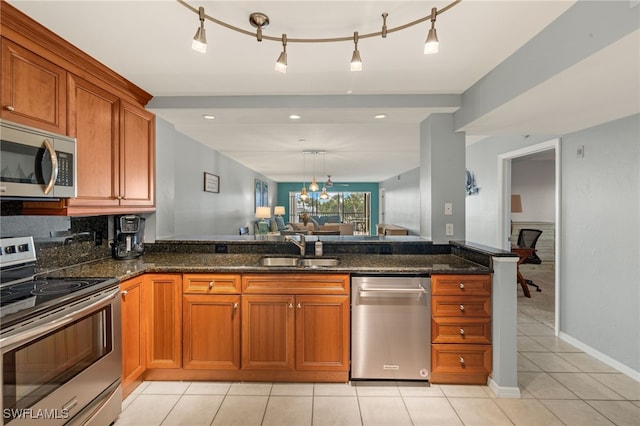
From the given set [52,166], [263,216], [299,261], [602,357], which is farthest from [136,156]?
[263,216]

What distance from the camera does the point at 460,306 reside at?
7.46 ft

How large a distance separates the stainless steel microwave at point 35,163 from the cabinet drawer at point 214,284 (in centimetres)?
95

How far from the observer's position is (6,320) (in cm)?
129

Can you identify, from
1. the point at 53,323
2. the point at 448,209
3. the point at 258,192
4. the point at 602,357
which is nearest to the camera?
the point at 53,323

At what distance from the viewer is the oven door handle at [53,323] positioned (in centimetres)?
129

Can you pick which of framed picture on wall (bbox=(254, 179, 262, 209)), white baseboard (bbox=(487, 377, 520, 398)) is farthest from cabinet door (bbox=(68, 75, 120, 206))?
framed picture on wall (bbox=(254, 179, 262, 209))

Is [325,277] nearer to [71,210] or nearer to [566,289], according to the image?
[71,210]

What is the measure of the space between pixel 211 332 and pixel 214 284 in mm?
364

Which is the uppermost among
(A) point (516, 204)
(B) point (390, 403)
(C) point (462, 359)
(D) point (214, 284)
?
(A) point (516, 204)

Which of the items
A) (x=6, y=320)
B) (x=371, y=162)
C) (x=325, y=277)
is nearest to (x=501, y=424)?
(x=325, y=277)

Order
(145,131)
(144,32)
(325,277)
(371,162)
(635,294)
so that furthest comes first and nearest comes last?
(371,162) → (145,131) → (635,294) → (325,277) → (144,32)

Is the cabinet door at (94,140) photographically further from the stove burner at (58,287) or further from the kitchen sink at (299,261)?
the kitchen sink at (299,261)

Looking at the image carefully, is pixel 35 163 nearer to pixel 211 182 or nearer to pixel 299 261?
pixel 299 261

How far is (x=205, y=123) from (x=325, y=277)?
208 centimetres
